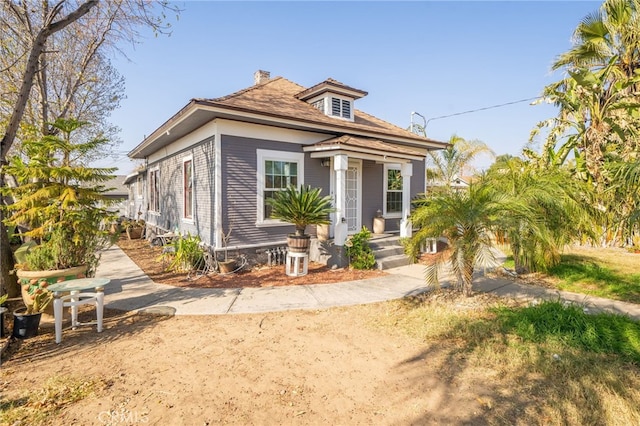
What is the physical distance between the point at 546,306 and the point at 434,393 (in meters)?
3.03

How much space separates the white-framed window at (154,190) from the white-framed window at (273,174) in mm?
8075

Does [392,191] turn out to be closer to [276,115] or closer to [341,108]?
[341,108]

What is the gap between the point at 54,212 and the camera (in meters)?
5.01

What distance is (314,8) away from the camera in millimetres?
10672

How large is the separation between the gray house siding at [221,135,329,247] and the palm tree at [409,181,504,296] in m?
4.72

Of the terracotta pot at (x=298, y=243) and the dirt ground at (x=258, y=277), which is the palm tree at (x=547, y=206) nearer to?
the dirt ground at (x=258, y=277)

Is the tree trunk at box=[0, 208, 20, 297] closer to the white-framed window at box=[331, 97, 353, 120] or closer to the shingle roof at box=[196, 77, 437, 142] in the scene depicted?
the shingle roof at box=[196, 77, 437, 142]

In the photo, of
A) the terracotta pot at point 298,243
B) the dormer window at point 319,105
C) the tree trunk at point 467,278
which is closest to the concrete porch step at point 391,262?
the terracotta pot at point 298,243

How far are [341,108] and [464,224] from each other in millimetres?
7398

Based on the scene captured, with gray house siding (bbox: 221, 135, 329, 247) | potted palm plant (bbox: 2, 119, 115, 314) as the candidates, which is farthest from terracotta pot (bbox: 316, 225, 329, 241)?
potted palm plant (bbox: 2, 119, 115, 314)

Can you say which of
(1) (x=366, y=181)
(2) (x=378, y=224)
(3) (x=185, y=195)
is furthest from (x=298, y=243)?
(3) (x=185, y=195)

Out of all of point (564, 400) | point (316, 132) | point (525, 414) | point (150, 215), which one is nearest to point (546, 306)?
point (564, 400)

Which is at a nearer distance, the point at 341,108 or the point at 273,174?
the point at 273,174

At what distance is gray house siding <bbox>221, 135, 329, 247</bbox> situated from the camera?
26.7 feet
